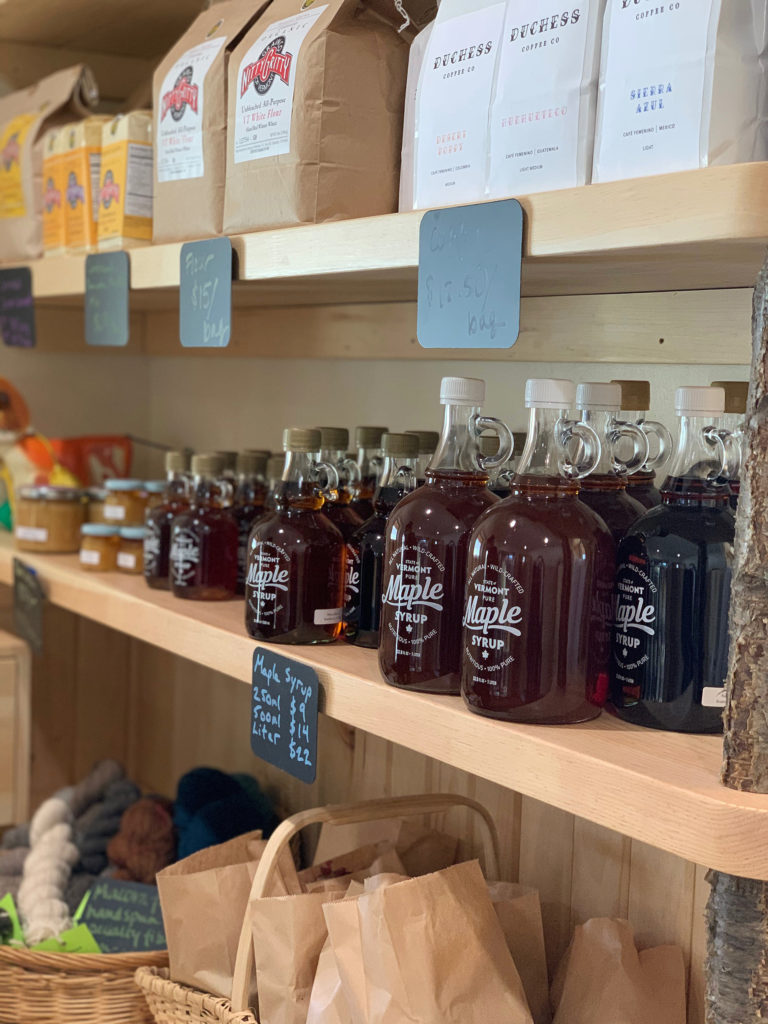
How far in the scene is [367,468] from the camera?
1.40 m

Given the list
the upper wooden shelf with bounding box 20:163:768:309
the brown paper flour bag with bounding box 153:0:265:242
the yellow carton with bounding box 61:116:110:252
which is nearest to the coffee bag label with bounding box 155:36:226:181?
the brown paper flour bag with bounding box 153:0:265:242

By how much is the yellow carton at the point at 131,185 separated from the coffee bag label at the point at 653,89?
0.87 meters

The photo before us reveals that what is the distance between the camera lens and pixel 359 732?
1.74 m

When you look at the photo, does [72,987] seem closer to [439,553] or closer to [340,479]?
[340,479]

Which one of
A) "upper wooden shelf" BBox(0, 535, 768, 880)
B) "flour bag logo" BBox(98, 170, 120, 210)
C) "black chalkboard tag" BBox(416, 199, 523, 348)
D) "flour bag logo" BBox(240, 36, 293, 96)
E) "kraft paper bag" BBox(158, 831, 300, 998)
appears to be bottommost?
"kraft paper bag" BBox(158, 831, 300, 998)

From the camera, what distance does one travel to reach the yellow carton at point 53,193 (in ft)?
5.88

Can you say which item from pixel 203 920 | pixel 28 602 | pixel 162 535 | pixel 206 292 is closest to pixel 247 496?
pixel 162 535

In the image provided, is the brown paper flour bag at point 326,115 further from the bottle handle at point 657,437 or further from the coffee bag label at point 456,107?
the bottle handle at point 657,437

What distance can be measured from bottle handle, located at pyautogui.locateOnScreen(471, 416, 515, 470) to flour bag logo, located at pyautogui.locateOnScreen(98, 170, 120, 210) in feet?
2.51

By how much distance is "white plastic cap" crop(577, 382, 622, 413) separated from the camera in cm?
101

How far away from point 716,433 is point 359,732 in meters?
0.93

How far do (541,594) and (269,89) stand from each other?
2.15 ft

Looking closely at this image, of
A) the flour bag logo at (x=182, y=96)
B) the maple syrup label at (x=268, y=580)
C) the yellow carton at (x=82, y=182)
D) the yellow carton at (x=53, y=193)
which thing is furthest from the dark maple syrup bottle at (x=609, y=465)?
the yellow carton at (x=53, y=193)

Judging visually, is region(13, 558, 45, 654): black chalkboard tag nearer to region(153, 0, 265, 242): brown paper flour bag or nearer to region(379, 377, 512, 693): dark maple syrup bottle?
region(153, 0, 265, 242): brown paper flour bag
